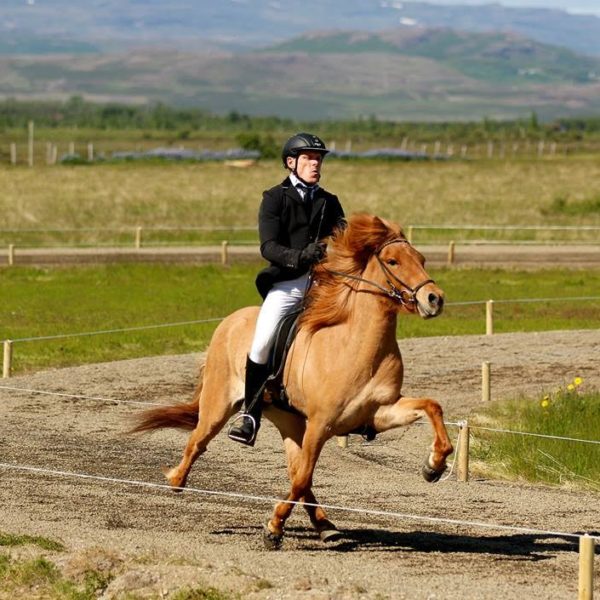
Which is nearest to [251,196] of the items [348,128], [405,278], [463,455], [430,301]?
[463,455]

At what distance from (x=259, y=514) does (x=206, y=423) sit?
3.55ft

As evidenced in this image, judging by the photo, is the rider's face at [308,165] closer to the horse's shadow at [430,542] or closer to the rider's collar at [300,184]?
the rider's collar at [300,184]

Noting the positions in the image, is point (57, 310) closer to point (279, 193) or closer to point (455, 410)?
point (455, 410)

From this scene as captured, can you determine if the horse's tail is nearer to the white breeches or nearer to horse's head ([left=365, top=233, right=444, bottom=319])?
the white breeches

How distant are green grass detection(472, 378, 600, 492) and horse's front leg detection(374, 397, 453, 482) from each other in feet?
15.7

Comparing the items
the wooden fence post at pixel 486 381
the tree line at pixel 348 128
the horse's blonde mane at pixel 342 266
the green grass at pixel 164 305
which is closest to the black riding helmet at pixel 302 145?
the horse's blonde mane at pixel 342 266

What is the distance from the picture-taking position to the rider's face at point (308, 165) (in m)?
12.0

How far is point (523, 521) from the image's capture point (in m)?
13.4

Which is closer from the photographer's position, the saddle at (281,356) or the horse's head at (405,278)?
the horse's head at (405,278)

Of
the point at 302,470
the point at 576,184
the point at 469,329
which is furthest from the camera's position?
the point at 576,184

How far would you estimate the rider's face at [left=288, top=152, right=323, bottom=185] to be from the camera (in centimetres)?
1202

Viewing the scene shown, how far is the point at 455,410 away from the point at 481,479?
409 cm

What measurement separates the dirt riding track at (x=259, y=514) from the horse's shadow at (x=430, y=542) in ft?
0.06

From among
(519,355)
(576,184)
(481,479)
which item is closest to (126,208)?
(576,184)
